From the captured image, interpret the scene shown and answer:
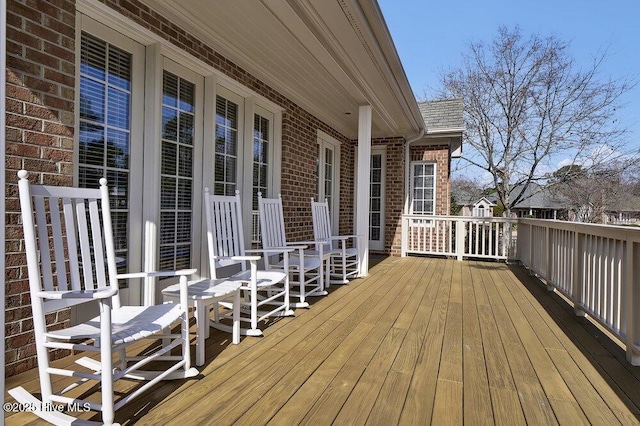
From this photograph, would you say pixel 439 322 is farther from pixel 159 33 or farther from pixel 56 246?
pixel 159 33

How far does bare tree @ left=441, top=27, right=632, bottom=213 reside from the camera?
965 cm

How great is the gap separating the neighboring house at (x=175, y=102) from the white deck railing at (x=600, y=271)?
2.36 meters

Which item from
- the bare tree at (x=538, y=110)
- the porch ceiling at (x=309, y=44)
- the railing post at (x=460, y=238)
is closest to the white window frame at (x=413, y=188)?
the railing post at (x=460, y=238)

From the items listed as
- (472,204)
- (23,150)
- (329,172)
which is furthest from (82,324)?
(472,204)

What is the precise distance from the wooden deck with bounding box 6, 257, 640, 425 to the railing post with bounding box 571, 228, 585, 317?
11 centimetres

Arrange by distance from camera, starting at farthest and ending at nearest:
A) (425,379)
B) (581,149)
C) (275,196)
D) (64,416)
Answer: (581,149), (275,196), (425,379), (64,416)

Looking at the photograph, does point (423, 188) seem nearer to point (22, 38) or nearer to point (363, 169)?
point (363, 169)

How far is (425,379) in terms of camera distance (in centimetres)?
209

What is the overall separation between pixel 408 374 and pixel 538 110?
Result: 10.1m

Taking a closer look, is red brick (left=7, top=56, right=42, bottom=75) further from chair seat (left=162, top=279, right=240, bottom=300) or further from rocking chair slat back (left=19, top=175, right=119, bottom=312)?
chair seat (left=162, top=279, right=240, bottom=300)

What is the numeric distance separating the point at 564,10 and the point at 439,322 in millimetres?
11911

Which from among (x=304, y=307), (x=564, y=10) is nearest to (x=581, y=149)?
(x=564, y=10)

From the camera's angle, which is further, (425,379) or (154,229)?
(154,229)

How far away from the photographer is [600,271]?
2.99 meters
